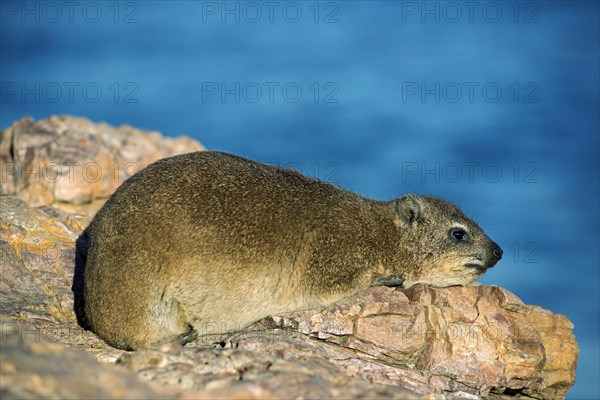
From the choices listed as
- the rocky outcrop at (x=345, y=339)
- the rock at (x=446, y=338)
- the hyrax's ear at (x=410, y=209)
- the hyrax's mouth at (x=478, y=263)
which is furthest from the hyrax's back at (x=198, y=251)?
the hyrax's mouth at (x=478, y=263)

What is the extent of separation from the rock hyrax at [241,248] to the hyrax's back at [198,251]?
17 millimetres

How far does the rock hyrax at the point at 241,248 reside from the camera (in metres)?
11.0

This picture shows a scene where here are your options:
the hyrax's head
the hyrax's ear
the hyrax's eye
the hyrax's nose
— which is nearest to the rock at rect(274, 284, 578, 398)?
the hyrax's head

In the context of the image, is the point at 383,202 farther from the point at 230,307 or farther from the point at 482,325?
the point at 230,307

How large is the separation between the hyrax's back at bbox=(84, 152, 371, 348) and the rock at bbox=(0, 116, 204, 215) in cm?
785

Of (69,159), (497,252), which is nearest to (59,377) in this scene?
(497,252)

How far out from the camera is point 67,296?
1332cm

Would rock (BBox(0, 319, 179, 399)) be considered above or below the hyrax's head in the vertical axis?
below

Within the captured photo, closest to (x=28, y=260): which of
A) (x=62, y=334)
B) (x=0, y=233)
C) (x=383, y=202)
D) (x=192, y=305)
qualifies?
(x=0, y=233)

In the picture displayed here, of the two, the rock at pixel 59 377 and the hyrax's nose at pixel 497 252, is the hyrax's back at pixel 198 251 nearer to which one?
the hyrax's nose at pixel 497 252

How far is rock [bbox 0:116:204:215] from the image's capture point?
19.6m

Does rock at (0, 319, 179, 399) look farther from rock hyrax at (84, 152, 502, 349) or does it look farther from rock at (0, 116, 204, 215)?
rock at (0, 116, 204, 215)

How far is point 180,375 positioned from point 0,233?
320 inches

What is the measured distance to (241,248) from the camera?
1138 cm
